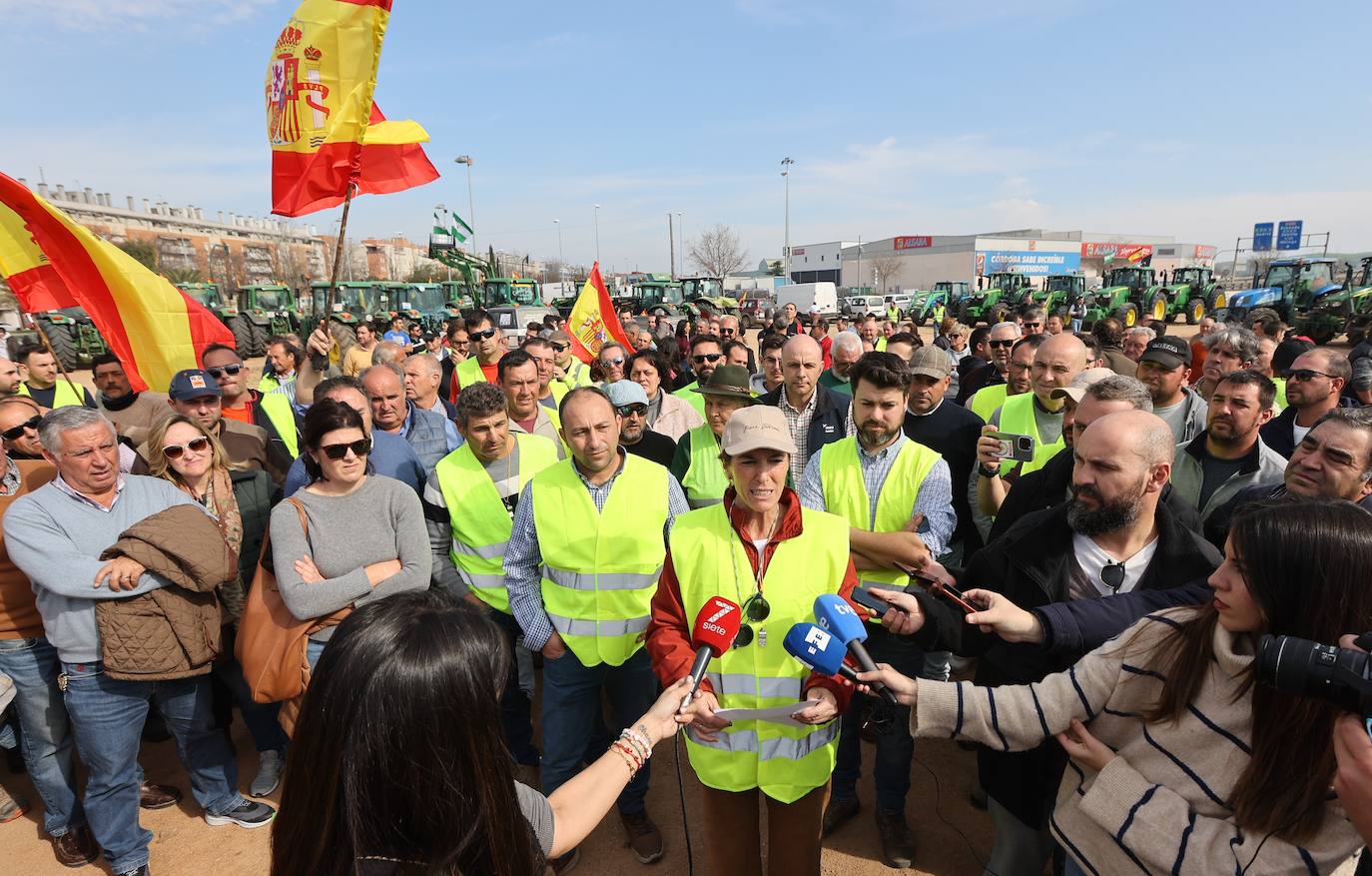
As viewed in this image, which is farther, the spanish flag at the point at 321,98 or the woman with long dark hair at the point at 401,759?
the spanish flag at the point at 321,98

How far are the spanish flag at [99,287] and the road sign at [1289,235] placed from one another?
246 ft

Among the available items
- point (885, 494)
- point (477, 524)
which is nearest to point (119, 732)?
point (477, 524)

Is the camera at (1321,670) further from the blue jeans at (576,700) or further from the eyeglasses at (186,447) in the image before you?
the eyeglasses at (186,447)

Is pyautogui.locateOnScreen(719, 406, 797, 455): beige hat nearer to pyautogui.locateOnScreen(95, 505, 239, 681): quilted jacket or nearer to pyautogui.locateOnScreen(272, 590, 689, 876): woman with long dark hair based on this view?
pyautogui.locateOnScreen(272, 590, 689, 876): woman with long dark hair

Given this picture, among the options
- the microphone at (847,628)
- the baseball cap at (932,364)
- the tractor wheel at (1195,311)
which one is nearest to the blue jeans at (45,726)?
the microphone at (847,628)

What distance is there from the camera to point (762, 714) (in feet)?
6.88

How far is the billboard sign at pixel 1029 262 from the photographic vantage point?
64.8 metres

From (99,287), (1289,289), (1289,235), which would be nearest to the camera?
(99,287)

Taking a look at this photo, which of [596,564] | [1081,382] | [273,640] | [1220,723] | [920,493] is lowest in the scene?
[273,640]

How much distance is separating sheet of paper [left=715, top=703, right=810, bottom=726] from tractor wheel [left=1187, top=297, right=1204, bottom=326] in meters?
27.8

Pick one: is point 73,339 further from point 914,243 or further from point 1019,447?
point 914,243

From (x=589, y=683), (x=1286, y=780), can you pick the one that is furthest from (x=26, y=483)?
(x=1286, y=780)

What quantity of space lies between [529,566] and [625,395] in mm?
1518

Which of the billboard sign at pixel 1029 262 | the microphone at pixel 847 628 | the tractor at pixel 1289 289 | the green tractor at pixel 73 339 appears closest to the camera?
the microphone at pixel 847 628
